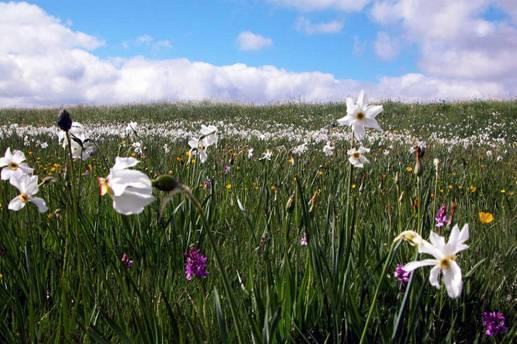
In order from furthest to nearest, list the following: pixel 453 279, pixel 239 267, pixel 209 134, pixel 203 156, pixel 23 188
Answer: pixel 203 156, pixel 209 134, pixel 239 267, pixel 23 188, pixel 453 279

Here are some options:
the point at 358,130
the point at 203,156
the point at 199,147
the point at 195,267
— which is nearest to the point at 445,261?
the point at 358,130

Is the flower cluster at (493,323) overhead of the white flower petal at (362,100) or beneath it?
beneath

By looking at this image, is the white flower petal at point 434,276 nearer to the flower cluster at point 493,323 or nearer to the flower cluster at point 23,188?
the flower cluster at point 493,323


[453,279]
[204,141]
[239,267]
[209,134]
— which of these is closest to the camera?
[453,279]

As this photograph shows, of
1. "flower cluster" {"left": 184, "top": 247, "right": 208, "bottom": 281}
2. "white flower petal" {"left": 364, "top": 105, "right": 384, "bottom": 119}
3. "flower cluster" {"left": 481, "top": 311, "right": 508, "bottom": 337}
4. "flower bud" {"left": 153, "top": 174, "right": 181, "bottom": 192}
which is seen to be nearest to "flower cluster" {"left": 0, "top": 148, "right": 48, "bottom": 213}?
"flower cluster" {"left": 184, "top": 247, "right": 208, "bottom": 281}

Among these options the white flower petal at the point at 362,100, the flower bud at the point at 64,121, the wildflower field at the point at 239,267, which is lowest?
the wildflower field at the point at 239,267

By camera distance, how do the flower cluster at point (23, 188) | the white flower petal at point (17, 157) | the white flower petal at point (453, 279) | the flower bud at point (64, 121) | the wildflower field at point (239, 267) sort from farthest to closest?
1. the white flower petal at point (17, 157)
2. the flower cluster at point (23, 188)
3. the flower bud at point (64, 121)
4. the wildflower field at point (239, 267)
5. the white flower petal at point (453, 279)

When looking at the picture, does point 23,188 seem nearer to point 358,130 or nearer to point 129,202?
point 129,202

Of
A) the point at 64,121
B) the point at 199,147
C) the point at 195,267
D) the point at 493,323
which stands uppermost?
the point at 64,121

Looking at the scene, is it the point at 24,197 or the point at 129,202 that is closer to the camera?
the point at 129,202

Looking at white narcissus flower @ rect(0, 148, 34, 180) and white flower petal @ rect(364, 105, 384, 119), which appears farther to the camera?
white flower petal @ rect(364, 105, 384, 119)

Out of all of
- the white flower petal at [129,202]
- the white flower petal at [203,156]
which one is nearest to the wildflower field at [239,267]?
the white flower petal at [129,202]

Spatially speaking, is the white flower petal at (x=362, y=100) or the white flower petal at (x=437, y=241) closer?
the white flower petal at (x=437, y=241)

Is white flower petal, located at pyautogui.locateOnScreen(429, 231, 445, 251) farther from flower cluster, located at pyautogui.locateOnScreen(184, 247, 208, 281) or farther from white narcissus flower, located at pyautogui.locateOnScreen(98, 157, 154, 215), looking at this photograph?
flower cluster, located at pyautogui.locateOnScreen(184, 247, 208, 281)
